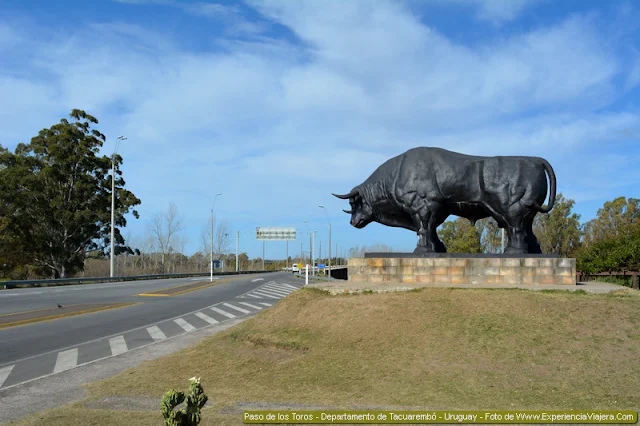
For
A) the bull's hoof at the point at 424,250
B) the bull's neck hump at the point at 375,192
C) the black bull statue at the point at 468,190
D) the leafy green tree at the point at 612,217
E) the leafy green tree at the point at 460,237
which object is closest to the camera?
the black bull statue at the point at 468,190

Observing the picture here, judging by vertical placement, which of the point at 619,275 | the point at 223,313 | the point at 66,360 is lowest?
the point at 223,313

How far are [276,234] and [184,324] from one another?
4722cm

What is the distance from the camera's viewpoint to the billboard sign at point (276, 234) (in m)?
63.0

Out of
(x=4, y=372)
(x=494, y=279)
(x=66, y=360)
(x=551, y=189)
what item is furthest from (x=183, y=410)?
(x=551, y=189)

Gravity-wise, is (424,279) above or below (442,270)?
below

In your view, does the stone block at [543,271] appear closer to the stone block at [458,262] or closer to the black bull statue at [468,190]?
the black bull statue at [468,190]

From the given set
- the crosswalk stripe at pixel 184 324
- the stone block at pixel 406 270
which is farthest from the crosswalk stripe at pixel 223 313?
the stone block at pixel 406 270

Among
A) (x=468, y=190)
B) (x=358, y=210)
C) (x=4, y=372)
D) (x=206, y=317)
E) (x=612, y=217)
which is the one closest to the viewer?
(x=4, y=372)

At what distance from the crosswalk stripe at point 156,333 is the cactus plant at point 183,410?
→ 9.86 metres

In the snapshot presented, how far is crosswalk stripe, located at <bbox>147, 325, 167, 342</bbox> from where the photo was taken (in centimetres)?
1330

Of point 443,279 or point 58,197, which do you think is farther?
point 58,197

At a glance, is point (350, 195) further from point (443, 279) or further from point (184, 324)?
point (184, 324)

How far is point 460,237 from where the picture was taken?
4447cm

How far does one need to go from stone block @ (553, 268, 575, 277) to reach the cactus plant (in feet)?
37.7
